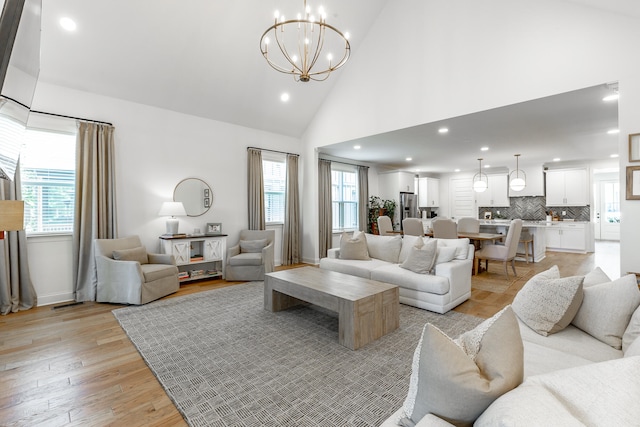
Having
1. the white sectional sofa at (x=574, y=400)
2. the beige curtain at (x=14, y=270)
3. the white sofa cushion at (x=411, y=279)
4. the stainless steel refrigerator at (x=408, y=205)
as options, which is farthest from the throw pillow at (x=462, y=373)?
the stainless steel refrigerator at (x=408, y=205)

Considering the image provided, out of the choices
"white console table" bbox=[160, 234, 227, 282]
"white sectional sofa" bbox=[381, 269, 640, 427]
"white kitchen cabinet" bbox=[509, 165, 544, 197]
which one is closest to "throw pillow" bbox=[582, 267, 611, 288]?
"white sectional sofa" bbox=[381, 269, 640, 427]

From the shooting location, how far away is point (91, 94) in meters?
4.28

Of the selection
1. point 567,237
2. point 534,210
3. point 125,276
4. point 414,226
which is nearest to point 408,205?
point 414,226

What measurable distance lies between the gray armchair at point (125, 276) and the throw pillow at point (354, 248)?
8.47 feet

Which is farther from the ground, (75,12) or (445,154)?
(75,12)

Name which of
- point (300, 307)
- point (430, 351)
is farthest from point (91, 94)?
point (430, 351)

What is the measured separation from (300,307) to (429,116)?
10.8 ft

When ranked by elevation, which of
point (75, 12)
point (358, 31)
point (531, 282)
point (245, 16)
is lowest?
point (531, 282)

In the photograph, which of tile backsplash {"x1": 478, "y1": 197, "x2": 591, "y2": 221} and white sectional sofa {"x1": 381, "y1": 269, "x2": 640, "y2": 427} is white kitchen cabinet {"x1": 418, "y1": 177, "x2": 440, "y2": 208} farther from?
white sectional sofa {"x1": 381, "y1": 269, "x2": 640, "y2": 427}

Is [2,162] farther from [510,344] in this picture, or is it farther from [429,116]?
[429,116]

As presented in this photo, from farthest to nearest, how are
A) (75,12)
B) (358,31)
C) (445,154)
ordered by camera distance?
1. (445,154)
2. (358,31)
3. (75,12)

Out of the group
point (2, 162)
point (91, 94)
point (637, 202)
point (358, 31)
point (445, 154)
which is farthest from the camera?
point (445, 154)

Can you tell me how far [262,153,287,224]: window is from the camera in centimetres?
637

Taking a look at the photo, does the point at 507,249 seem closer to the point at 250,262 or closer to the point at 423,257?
the point at 423,257
